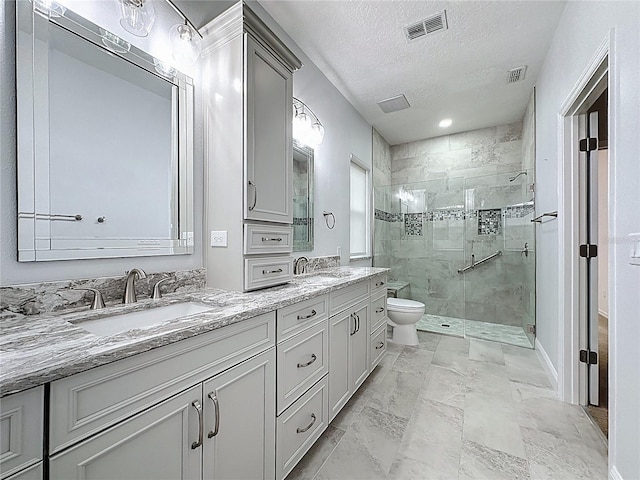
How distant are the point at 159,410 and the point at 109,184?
3.10 feet

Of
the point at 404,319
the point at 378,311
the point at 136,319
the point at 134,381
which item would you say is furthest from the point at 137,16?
the point at 404,319

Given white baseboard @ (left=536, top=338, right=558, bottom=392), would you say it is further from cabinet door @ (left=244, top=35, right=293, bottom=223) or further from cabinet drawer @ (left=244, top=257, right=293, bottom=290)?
cabinet door @ (left=244, top=35, right=293, bottom=223)

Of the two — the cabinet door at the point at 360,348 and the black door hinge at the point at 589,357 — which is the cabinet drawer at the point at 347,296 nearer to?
the cabinet door at the point at 360,348

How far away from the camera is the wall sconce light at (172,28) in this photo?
117 cm

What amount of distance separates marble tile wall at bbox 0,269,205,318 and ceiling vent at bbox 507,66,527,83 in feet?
11.4

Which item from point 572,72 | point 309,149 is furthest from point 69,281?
point 572,72

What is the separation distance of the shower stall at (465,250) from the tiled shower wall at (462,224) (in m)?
0.01

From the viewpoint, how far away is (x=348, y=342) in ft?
6.17

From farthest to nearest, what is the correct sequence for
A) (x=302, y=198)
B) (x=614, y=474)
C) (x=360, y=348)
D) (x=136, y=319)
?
(x=302, y=198)
(x=360, y=348)
(x=614, y=474)
(x=136, y=319)

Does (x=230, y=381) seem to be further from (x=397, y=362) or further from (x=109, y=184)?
(x=397, y=362)

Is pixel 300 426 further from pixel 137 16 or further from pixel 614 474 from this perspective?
pixel 137 16

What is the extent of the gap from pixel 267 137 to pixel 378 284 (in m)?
1.54

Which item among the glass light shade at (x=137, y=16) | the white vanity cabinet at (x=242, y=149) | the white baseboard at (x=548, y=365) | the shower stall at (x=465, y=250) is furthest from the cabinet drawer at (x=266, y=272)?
the shower stall at (x=465, y=250)

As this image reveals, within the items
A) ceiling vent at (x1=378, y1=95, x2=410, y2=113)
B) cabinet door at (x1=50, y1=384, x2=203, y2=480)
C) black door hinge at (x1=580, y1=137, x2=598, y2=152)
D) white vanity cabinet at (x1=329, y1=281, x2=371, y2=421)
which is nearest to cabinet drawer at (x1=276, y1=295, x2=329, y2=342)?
white vanity cabinet at (x1=329, y1=281, x2=371, y2=421)
